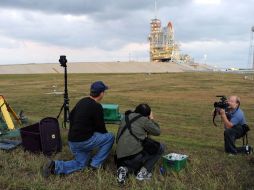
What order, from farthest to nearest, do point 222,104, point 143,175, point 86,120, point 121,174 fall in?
point 222,104, point 86,120, point 143,175, point 121,174

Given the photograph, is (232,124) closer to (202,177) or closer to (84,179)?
(202,177)

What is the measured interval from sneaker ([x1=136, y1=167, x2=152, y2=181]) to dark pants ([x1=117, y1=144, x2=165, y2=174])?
0.27ft

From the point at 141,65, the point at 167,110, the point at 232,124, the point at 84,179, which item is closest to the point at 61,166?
the point at 84,179

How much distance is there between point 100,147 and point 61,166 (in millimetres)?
755

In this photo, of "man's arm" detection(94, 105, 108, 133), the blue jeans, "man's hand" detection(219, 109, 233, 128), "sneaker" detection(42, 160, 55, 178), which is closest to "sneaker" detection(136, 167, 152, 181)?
the blue jeans

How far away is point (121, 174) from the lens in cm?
661

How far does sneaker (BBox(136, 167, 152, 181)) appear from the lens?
21.9 feet

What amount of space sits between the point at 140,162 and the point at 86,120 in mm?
1162

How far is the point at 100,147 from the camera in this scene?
729cm

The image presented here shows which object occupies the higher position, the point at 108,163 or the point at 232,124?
the point at 232,124

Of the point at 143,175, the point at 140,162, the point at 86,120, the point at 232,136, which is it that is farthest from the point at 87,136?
the point at 232,136

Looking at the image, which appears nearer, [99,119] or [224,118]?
[99,119]

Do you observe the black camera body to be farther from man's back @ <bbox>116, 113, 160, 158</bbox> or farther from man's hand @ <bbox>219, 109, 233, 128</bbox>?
man's back @ <bbox>116, 113, 160, 158</bbox>

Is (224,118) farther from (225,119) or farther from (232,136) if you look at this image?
(232,136)
